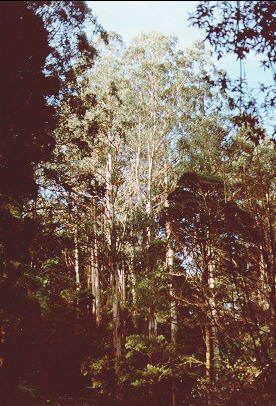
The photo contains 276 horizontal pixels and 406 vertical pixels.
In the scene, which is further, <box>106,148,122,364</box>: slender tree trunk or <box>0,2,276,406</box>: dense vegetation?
<box>106,148,122,364</box>: slender tree trunk

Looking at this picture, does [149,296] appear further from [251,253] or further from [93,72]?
[93,72]

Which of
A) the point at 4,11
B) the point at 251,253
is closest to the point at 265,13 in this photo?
the point at 4,11

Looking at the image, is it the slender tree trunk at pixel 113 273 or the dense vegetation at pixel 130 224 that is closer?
the dense vegetation at pixel 130 224

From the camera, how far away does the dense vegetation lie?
20.6 feet

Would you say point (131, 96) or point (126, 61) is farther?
point (126, 61)

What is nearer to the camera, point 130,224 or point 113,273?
point 113,273

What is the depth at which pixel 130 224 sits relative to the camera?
15.3 metres

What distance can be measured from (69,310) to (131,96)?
10096mm

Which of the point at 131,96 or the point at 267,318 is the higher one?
the point at 131,96

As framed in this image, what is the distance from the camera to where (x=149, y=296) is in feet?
41.8

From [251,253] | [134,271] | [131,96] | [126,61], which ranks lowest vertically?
[251,253]

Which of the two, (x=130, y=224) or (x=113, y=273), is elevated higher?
(x=130, y=224)

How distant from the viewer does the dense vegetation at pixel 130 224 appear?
629 cm

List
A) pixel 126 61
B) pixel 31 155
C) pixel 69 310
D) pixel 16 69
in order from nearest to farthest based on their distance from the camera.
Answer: pixel 16 69
pixel 31 155
pixel 69 310
pixel 126 61
